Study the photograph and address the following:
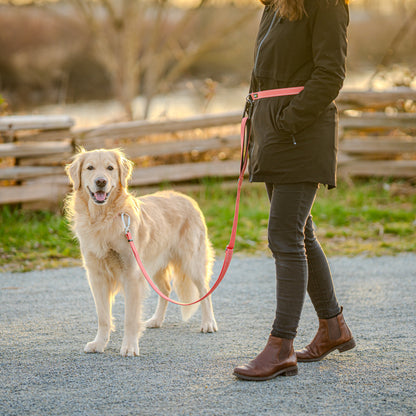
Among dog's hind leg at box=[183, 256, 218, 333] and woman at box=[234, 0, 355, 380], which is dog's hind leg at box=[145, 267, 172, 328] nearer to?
dog's hind leg at box=[183, 256, 218, 333]

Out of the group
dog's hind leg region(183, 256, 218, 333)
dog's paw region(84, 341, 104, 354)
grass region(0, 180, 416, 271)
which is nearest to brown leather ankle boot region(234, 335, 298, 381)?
dog's paw region(84, 341, 104, 354)

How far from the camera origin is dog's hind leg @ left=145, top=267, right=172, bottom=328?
4027mm

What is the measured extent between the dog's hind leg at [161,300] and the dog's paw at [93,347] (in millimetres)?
620

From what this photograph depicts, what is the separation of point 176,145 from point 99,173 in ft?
14.5

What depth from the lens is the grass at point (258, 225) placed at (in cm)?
594

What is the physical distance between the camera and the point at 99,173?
11.7 feet

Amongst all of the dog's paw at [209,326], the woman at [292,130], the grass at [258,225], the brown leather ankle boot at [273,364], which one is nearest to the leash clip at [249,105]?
the woman at [292,130]

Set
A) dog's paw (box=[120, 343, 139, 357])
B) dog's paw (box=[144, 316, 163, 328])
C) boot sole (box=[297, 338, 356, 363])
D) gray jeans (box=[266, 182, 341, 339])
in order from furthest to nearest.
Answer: dog's paw (box=[144, 316, 163, 328]), dog's paw (box=[120, 343, 139, 357]), boot sole (box=[297, 338, 356, 363]), gray jeans (box=[266, 182, 341, 339])

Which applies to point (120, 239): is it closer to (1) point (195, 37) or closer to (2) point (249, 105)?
(2) point (249, 105)

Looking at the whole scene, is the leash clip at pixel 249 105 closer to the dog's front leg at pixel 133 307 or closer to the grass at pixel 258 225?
the dog's front leg at pixel 133 307

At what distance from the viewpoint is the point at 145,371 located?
10.1 ft

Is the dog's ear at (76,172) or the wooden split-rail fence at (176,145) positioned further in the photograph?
the wooden split-rail fence at (176,145)

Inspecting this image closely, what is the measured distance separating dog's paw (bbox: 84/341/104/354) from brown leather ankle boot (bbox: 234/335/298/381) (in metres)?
0.94

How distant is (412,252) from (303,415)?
3.87 metres
